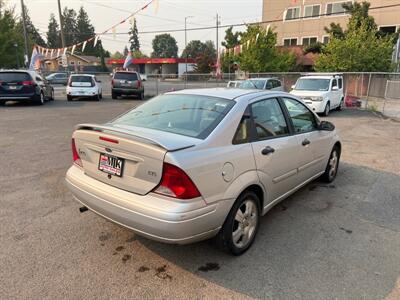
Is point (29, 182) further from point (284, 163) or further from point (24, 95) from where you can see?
point (24, 95)

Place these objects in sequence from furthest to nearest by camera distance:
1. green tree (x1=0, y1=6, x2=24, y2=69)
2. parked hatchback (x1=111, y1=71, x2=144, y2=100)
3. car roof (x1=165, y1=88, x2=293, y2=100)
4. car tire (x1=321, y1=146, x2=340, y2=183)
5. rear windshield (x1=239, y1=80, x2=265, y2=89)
A: green tree (x1=0, y1=6, x2=24, y2=69) → parked hatchback (x1=111, y1=71, x2=144, y2=100) → rear windshield (x1=239, y1=80, x2=265, y2=89) → car tire (x1=321, y1=146, x2=340, y2=183) → car roof (x1=165, y1=88, x2=293, y2=100)

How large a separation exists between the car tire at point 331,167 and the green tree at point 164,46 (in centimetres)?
14225

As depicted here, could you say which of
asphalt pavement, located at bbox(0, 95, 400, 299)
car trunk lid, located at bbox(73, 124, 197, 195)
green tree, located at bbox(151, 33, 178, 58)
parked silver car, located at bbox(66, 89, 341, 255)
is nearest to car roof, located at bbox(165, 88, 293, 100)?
parked silver car, located at bbox(66, 89, 341, 255)

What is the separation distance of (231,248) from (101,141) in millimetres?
1596

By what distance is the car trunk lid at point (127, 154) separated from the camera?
2848 millimetres

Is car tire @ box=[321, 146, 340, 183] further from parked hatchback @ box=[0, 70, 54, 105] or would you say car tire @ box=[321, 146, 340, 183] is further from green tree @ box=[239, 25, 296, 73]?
green tree @ box=[239, 25, 296, 73]

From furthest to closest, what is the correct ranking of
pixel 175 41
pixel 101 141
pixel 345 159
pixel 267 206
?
pixel 175 41
pixel 345 159
pixel 267 206
pixel 101 141

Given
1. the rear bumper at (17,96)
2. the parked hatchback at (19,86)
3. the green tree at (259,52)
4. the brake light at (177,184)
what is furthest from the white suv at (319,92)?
the green tree at (259,52)

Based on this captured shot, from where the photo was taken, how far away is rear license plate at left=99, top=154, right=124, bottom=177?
10.2ft

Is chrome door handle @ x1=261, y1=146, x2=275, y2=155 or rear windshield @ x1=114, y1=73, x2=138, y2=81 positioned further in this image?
rear windshield @ x1=114, y1=73, x2=138, y2=81

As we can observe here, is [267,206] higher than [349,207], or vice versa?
[267,206]

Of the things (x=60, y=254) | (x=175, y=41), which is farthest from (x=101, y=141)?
(x=175, y=41)

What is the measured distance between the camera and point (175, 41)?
14612 centimetres

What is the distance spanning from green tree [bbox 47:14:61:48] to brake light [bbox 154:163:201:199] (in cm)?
12360
